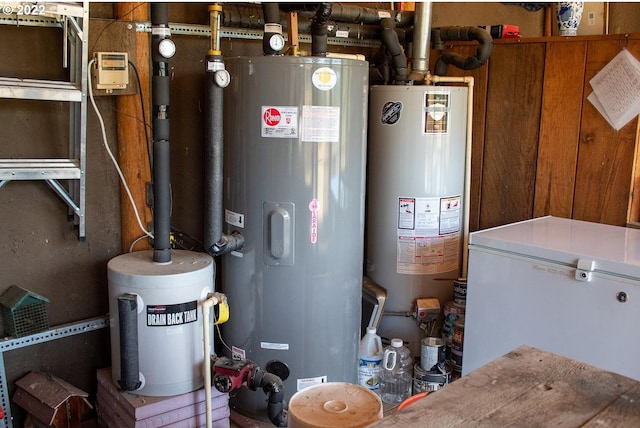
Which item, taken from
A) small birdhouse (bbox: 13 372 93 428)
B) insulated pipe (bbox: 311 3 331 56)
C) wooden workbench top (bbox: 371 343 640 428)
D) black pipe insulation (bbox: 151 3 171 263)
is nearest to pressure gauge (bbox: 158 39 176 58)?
black pipe insulation (bbox: 151 3 171 263)

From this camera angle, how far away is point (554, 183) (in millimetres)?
2799

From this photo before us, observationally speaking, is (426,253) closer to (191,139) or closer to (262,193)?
(262,193)

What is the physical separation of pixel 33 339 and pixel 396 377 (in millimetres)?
1520

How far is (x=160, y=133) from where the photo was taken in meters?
2.15

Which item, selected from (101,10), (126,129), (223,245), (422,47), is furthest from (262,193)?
(422,47)

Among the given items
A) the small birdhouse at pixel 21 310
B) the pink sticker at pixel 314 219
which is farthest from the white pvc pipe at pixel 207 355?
the small birdhouse at pixel 21 310

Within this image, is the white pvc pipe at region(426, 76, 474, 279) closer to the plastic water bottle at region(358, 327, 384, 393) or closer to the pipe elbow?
the plastic water bottle at region(358, 327, 384, 393)

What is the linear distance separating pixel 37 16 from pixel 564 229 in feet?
6.88

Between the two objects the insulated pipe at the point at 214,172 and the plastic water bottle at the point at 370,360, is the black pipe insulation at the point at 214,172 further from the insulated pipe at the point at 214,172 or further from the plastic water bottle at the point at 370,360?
the plastic water bottle at the point at 370,360

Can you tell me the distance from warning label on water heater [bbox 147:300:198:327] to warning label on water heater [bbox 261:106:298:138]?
0.68 meters

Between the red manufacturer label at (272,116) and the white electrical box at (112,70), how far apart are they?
0.53 m

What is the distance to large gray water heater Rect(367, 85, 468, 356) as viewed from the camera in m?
2.70

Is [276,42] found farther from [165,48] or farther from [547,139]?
[547,139]

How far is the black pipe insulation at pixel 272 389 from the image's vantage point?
7.17 feet
